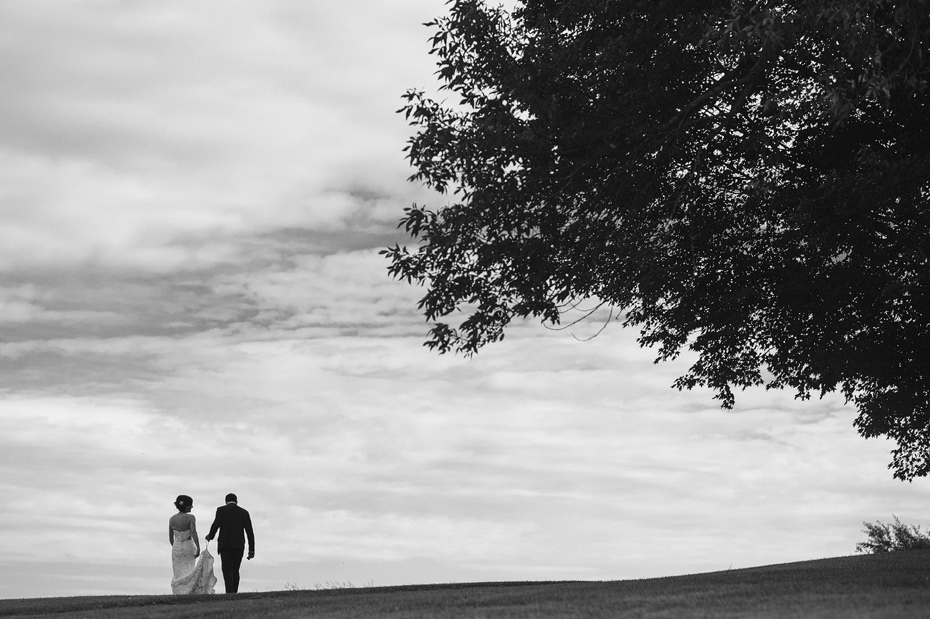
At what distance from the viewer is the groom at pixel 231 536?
21.5m

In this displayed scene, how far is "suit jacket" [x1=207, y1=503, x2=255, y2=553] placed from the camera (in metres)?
21.5

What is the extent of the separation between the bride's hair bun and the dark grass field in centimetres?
201

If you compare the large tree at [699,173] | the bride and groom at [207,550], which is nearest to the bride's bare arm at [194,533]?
the bride and groom at [207,550]

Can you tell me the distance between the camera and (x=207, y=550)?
21844 mm

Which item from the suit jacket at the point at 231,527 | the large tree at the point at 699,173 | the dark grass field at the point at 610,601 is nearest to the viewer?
the dark grass field at the point at 610,601

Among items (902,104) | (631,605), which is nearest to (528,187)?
(631,605)

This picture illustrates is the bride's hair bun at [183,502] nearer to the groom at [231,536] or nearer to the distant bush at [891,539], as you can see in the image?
the groom at [231,536]

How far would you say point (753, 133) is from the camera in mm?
17938

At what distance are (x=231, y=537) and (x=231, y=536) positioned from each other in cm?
3

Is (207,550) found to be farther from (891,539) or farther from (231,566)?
(891,539)

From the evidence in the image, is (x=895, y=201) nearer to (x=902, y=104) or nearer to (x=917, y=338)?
(x=902, y=104)

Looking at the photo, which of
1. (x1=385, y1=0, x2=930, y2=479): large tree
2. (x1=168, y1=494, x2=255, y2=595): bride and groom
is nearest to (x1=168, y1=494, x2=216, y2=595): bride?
(x1=168, y1=494, x2=255, y2=595): bride and groom

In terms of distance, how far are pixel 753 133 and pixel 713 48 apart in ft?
6.39

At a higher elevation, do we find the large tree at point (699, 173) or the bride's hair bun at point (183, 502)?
the large tree at point (699, 173)
